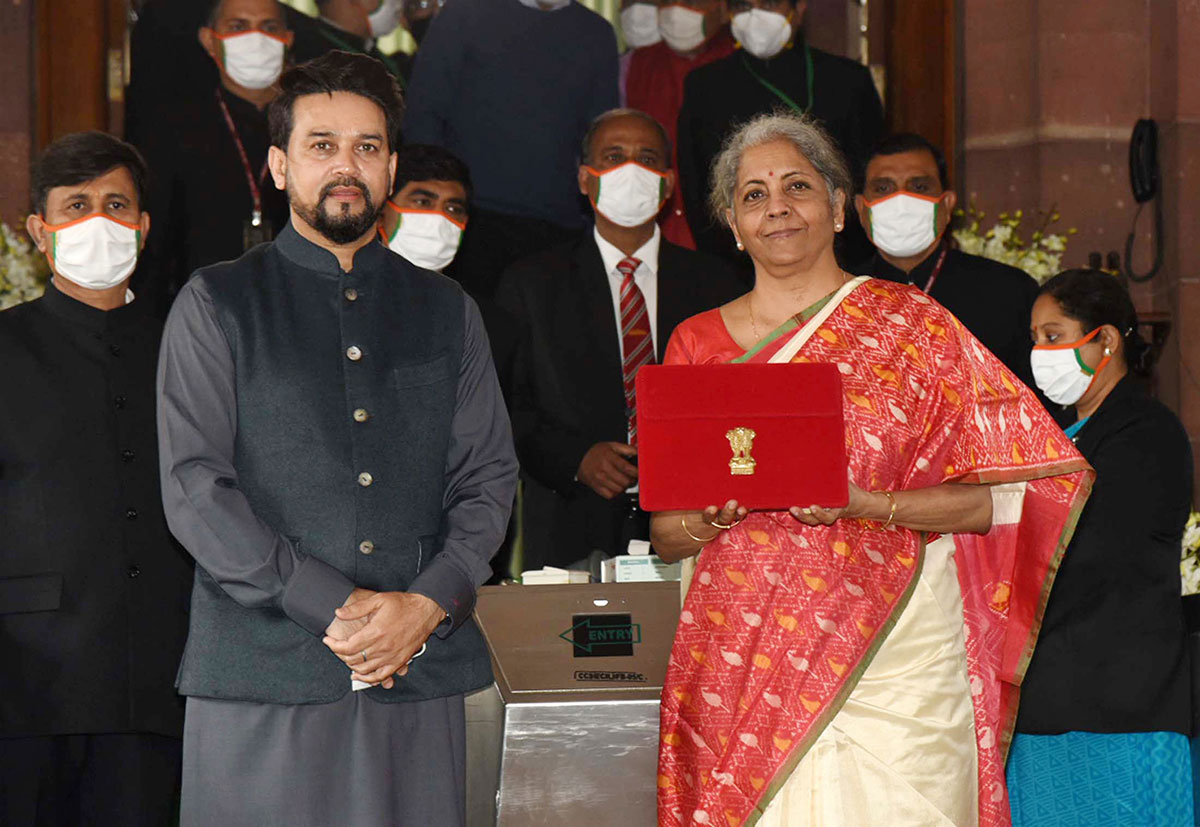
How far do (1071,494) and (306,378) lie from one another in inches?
65.8

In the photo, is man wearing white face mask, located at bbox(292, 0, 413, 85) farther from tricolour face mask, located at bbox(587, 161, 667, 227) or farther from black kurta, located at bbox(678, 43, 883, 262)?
black kurta, located at bbox(678, 43, 883, 262)

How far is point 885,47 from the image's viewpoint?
5762mm

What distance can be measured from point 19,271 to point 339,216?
9.49 ft

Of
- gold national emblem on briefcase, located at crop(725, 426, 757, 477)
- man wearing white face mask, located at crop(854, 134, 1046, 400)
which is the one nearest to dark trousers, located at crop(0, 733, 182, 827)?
gold national emblem on briefcase, located at crop(725, 426, 757, 477)

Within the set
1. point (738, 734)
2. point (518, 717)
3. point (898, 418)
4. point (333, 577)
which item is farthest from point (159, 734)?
point (898, 418)

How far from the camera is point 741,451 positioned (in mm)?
2807

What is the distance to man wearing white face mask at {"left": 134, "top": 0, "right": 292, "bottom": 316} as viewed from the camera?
5.56 m

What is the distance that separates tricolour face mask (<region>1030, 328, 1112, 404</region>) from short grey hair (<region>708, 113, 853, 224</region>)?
1310 mm

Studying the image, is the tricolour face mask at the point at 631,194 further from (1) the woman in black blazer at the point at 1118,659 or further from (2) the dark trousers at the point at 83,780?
(2) the dark trousers at the point at 83,780

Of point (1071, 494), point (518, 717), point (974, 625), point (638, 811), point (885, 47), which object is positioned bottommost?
point (638, 811)

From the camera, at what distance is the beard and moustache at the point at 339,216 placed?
2822 millimetres

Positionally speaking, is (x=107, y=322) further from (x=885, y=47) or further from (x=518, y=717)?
(x=885, y=47)

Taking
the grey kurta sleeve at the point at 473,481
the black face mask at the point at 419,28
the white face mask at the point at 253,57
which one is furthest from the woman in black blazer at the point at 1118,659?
the white face mask at the point at 253,57

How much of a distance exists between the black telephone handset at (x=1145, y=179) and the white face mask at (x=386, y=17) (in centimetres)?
281
